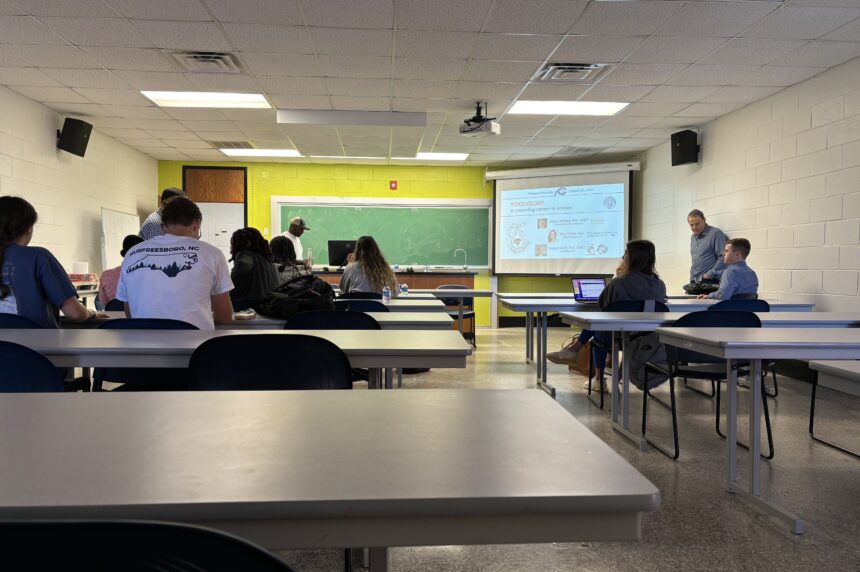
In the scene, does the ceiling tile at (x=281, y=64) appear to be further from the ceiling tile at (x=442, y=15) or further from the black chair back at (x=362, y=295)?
the black chair back at (x=362, y=295)

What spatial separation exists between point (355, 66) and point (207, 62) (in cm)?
121

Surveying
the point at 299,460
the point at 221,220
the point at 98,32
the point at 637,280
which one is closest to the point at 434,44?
the point at 637,280

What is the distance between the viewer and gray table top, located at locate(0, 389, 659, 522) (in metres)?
0.58

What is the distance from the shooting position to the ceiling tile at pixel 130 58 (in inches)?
185

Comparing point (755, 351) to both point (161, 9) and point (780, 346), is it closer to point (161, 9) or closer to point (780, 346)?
point (780, 346)

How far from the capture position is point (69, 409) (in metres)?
0.95

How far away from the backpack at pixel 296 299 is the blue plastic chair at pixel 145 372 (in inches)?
21.1

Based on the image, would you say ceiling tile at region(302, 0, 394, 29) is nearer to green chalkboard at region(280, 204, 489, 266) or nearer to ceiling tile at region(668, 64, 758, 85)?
ceiling tile at region(668, 64, 758, 85)

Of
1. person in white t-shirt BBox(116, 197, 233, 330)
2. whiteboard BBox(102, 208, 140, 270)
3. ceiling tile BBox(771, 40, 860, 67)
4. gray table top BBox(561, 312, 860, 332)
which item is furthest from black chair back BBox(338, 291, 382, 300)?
whiteboard BBox(102, 208, 140, 270)

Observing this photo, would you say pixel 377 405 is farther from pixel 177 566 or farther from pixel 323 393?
pixel 177 566

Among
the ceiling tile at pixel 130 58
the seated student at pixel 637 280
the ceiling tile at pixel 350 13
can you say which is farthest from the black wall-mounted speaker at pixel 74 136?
the seated student at pixel 637 280

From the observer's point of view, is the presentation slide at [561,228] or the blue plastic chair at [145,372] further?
the presentation slide at [561,228]

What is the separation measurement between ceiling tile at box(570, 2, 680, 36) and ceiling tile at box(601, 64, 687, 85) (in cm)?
74

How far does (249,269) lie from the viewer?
350cm
